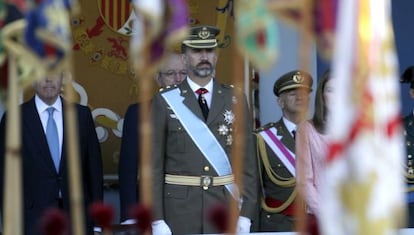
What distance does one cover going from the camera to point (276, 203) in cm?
614

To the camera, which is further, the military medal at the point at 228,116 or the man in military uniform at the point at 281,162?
the man in military uniform at the point at 281,162

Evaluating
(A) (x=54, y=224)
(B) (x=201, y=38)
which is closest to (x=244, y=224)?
(B) (x=201, y=38)

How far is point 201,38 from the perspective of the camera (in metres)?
→ 5.68

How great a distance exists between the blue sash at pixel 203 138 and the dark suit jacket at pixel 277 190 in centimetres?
49

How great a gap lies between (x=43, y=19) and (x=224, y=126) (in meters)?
2.13

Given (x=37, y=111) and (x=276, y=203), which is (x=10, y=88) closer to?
(x=37, y=111)

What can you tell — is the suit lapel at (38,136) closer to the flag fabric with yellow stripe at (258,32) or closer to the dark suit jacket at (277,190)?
the dark suit jacket at (277,190)

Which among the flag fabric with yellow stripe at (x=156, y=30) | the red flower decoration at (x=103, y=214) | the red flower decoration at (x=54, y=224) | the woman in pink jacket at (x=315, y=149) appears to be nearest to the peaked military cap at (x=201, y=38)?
the woman in pink jacket at (x=315, y=149)

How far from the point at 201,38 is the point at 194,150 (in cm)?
44

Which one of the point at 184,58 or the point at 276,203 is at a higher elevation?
the point at 184,58

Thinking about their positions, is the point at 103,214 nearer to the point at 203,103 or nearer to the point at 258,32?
the point at 258,32

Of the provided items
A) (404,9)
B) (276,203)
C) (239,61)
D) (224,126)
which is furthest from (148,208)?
(404,9)

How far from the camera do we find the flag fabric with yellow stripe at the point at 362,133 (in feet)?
10.8

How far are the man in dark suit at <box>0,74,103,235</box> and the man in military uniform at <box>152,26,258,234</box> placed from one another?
0.37m
